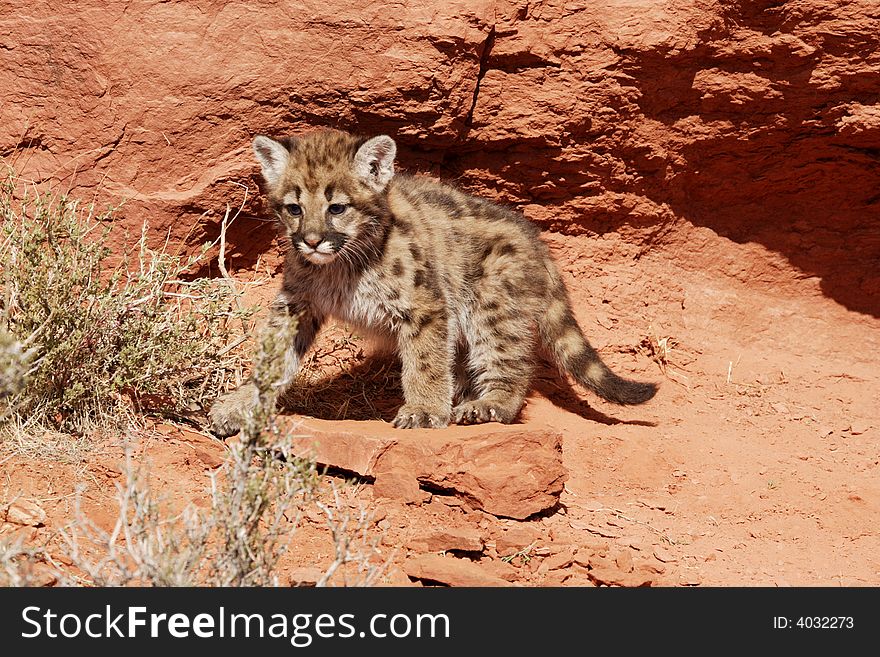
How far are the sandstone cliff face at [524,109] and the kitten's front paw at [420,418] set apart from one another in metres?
2.17

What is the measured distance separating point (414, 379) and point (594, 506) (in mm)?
1434

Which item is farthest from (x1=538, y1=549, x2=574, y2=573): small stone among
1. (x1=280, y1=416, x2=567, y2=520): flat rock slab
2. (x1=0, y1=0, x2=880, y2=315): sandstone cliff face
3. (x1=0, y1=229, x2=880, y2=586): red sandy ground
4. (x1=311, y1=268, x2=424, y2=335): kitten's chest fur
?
(x1=0, y1=0, x2=880, y2=315): sandstone cliff face

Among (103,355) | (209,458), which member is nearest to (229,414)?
(209,458)

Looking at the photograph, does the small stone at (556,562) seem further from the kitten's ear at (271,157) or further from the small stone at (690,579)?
the kitten's ear at (271,157)

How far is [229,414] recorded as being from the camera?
5980 millimetres

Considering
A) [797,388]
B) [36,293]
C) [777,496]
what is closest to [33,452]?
[36,293]

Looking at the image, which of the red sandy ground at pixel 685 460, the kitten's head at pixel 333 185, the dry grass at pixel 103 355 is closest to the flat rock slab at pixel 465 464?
the red sandy ground at pixel 685 460

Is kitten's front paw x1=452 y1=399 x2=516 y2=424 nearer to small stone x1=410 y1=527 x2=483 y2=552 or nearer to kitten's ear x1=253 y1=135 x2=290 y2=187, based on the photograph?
small stone x1=410 y1=527 x2=483 y2=552

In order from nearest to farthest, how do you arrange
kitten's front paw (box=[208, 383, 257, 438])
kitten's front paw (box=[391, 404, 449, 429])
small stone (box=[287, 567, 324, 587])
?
small stone (box=[287, 567, 324, 587])
kitten's front paw (box=[208, 383, 257, 438])
kitten's front paw (box=[391, 404, 449, 429])

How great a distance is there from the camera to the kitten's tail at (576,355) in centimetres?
687

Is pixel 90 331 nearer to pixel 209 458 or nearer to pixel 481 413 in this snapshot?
pixel 209 458

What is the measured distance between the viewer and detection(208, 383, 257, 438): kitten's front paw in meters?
5.96

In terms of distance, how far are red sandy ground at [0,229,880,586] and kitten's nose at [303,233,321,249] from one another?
52.7 inches

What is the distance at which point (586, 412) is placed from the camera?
7.43m
